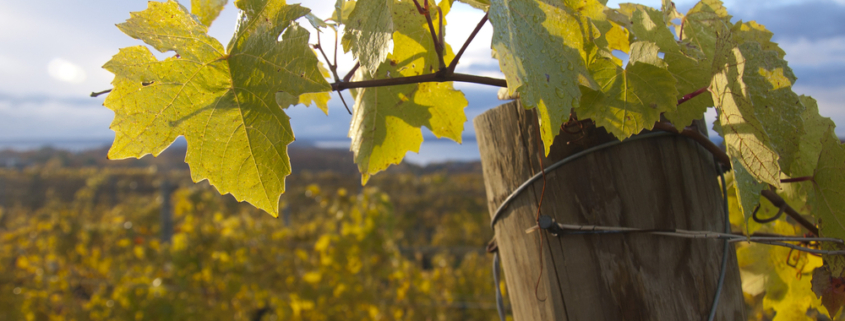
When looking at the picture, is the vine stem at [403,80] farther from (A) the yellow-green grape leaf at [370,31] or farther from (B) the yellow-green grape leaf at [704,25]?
(B) the yellow-green grape leaf at [704,25]

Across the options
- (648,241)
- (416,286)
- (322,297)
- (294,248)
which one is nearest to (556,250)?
(648,241)

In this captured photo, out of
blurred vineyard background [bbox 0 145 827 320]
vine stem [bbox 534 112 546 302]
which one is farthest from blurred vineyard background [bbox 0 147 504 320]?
vine stem [bbox 534 112 546 302]

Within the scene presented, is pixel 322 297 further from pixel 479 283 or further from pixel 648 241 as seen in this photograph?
pixel 648 241

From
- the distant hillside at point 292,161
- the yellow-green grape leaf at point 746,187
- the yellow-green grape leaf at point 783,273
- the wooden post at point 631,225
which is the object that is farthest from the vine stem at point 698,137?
the distant hillside at point 292,161

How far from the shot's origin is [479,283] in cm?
539

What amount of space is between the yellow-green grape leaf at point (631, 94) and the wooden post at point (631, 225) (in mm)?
131

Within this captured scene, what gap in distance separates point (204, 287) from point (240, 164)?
4.77 metres

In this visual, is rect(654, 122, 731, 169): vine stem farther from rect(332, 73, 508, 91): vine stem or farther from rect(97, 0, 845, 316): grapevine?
rect(332, 73, 508, 91): vine stem

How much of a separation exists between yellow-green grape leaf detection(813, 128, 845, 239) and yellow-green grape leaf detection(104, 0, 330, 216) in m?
0.91

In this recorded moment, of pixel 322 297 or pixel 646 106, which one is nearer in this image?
pixel 646 106

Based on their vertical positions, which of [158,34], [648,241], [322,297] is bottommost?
[322,297]

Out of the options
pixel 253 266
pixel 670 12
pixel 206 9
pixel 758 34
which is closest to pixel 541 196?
pixel 670 12

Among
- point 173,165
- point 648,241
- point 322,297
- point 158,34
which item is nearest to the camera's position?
point 158,34

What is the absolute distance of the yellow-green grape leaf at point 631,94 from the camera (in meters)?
0.71
